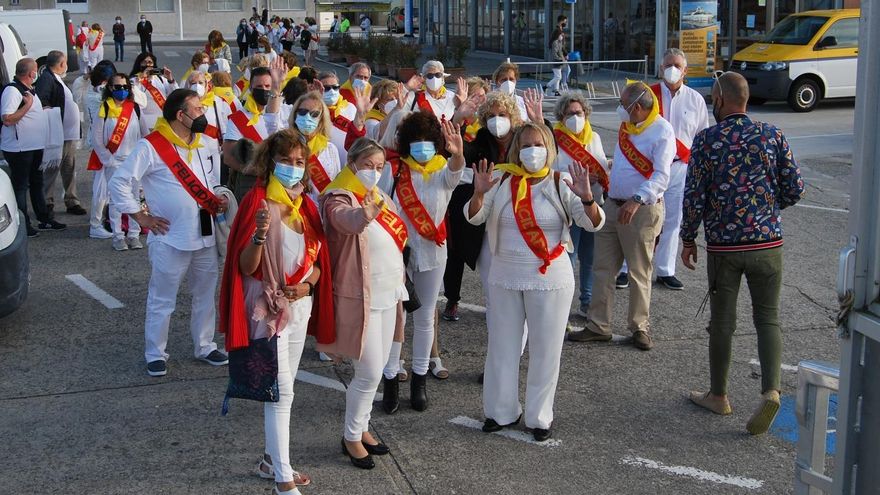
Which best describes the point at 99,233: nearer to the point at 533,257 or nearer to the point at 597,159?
the point at 597,159

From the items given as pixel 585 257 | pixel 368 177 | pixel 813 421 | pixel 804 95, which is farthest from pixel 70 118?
Result: pixel 804 95

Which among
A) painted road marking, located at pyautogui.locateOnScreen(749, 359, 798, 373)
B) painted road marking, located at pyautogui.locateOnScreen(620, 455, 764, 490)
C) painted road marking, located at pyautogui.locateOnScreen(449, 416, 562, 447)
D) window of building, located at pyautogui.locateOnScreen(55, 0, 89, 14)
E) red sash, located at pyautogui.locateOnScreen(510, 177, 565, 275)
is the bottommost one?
painted road marking, located at pyautogui.locateOnScreen(620, 455, 764, 490)

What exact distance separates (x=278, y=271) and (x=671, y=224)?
4.66m

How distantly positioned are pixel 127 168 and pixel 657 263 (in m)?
4.63

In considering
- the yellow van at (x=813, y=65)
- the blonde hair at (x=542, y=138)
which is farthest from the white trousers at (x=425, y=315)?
the yellow van at (x=813, y=65)

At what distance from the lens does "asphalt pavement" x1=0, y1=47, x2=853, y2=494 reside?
5148mm

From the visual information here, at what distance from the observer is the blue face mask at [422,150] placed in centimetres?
577

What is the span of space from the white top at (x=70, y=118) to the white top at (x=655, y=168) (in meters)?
6.96

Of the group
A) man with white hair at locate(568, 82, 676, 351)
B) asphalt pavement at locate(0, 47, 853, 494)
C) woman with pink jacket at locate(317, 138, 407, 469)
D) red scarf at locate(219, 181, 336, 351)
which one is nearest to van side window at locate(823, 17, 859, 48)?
asphalt pavement at locate(0, 47, 853, 494)

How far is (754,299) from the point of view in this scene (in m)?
5.75

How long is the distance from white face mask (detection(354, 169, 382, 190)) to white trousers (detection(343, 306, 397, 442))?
0.64 metres

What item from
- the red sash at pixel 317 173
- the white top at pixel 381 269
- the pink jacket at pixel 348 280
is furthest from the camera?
the red sash at pixel 317 173

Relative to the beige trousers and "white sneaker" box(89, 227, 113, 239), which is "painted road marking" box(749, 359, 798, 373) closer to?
the beige trousers

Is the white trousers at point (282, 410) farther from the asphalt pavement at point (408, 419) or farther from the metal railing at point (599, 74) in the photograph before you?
the metal railing at point (599, 74)
